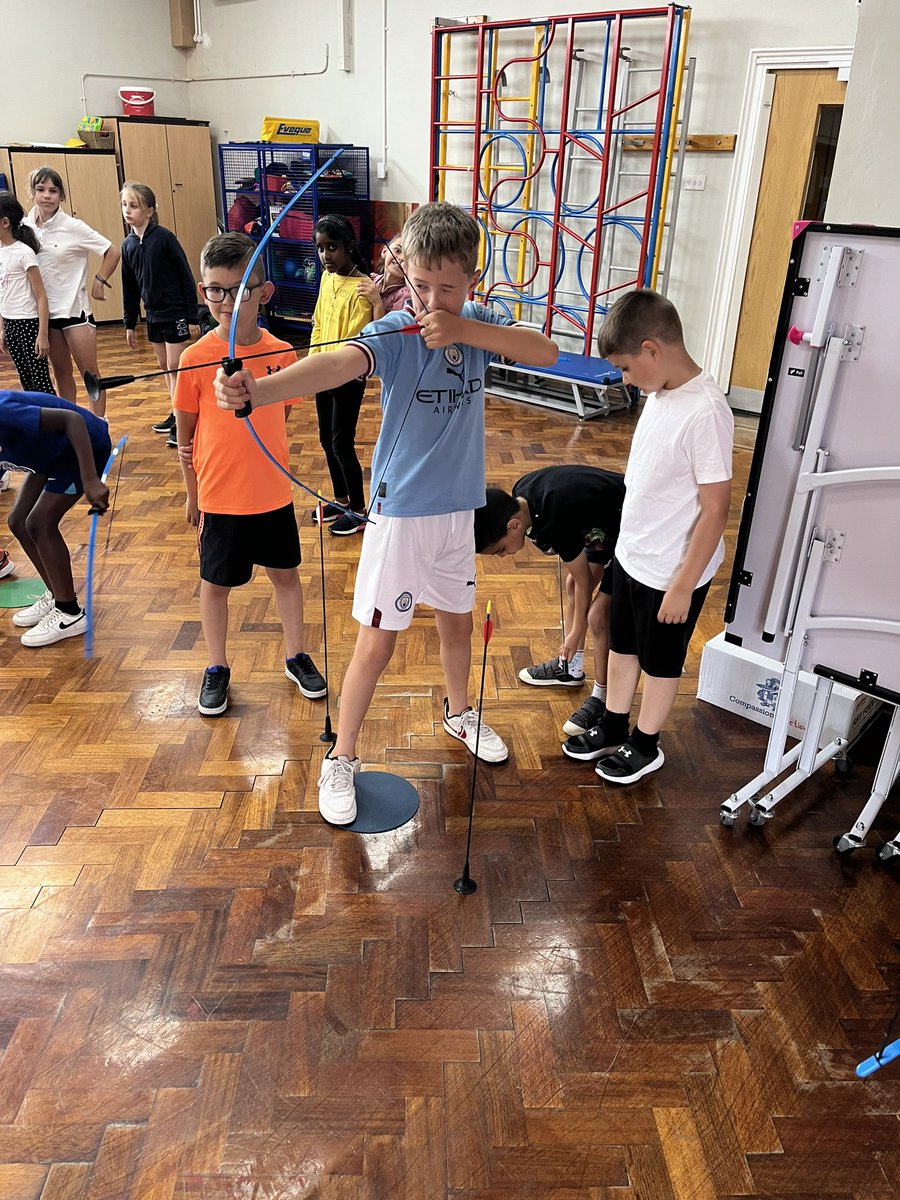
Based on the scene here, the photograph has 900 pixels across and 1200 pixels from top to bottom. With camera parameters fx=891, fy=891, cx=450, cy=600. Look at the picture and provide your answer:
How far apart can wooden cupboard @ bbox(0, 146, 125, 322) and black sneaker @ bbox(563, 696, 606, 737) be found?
6737mm

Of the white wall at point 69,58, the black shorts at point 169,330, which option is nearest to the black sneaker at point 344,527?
the black shorts at point 169,330

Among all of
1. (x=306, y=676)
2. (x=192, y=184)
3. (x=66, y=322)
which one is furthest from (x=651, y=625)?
(x=192, y=184)

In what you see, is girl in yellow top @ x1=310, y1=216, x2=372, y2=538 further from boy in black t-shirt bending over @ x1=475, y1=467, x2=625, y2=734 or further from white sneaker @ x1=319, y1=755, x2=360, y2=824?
white sneaker @ x1=319, y1=755, x2=360, y2=824

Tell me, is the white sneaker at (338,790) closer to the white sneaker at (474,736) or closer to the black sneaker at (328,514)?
the white sneaker at (474,736)

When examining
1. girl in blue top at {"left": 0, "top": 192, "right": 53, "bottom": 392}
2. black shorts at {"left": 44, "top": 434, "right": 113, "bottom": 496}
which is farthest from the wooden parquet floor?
girl in blue top at {"left": 0, "top": 192, "right": 53, "bottom": 392}

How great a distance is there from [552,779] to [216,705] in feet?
3.16

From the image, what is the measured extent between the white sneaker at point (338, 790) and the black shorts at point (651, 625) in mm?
757

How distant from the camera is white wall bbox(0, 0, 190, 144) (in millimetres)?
7797

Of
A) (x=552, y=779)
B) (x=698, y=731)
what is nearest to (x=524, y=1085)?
(x=552, y=779)

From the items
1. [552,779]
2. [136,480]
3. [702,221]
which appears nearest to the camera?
[552,779]

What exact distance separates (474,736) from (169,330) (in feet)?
10.7

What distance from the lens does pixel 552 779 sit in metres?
2.32

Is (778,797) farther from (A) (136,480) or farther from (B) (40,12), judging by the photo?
(B) (40,12)

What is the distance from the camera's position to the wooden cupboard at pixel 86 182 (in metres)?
7.55
